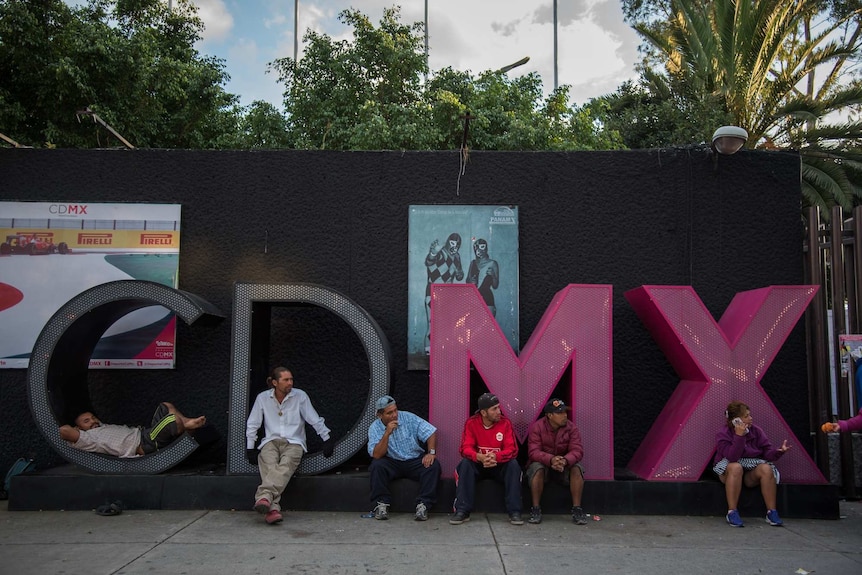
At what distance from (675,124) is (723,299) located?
11.0 meters

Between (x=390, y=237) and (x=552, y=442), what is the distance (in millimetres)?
2979

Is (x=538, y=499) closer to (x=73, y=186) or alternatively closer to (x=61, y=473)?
(x=61, y=473)

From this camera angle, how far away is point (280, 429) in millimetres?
6953

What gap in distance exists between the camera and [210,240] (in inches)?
324

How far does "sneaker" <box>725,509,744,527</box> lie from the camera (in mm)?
6422

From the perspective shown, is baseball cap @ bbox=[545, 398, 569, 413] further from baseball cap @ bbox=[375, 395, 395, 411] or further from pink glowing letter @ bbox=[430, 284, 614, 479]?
baseball cap @ bbox=[375, 395, 395, 411]

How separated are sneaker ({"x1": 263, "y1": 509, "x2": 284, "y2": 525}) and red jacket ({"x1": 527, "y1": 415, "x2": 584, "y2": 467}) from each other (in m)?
2.34

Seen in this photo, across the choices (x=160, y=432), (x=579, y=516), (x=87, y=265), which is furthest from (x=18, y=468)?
(x=579, y=516)

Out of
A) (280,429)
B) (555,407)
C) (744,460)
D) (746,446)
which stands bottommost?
(744,460)

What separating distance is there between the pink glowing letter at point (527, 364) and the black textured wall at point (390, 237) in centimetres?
96

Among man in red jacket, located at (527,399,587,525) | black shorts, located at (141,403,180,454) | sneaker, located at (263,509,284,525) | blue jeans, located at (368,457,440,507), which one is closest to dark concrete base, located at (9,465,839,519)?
blue jeans, located at (368,457,440,507)

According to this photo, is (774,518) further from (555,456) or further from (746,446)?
(555,456)

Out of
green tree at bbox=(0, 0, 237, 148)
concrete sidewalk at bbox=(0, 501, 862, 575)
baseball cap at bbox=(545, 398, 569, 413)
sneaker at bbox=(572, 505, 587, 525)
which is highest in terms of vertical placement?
green tree at bbox=(0, 0, 237, 148)

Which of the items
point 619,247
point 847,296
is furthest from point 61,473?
point 847,296
